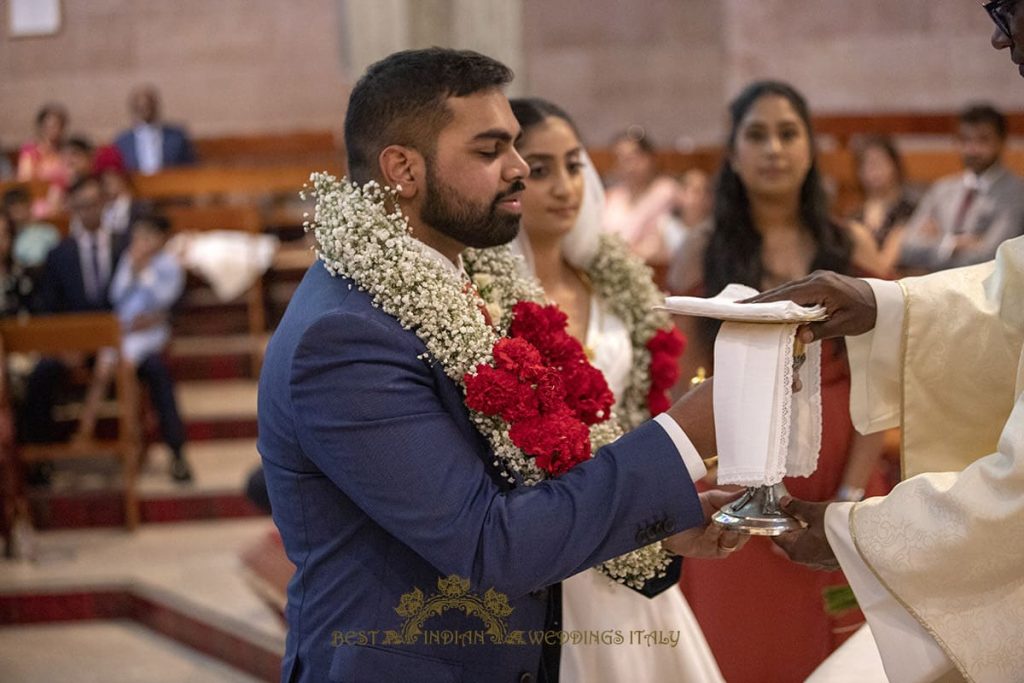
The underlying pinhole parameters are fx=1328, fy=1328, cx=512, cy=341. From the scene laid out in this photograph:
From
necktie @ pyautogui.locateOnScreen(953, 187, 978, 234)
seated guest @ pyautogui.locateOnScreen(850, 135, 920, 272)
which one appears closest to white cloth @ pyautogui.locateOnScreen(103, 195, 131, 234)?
seated guest @ pyautogui.locateOnScreen(850, 135, 920, 272)

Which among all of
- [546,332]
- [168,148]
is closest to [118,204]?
[168,148]

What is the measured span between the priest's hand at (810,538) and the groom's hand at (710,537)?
0.11 meters

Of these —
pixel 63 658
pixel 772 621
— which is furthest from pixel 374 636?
pixel 63 658

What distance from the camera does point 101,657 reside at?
593 cm

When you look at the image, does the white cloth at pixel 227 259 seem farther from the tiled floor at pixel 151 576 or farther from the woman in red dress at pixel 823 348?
the woman in red dress at pixel 823 348

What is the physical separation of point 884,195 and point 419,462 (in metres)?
6.40

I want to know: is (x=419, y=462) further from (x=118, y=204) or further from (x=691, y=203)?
(x=118, y=204)

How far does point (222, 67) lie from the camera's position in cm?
1468

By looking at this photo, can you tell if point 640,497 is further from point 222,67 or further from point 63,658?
point 222,67

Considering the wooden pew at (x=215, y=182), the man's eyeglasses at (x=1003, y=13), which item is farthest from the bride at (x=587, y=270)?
the wooden pew at (x=215, y=182)

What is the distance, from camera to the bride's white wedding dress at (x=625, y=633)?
2873 mm

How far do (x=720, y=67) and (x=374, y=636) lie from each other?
12.1 meters

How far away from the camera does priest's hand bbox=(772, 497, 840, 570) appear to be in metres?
2.45

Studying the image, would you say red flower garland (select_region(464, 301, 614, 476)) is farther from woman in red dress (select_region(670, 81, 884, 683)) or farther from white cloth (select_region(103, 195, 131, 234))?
white cloth (select_region(103, 195, 131, 234))
